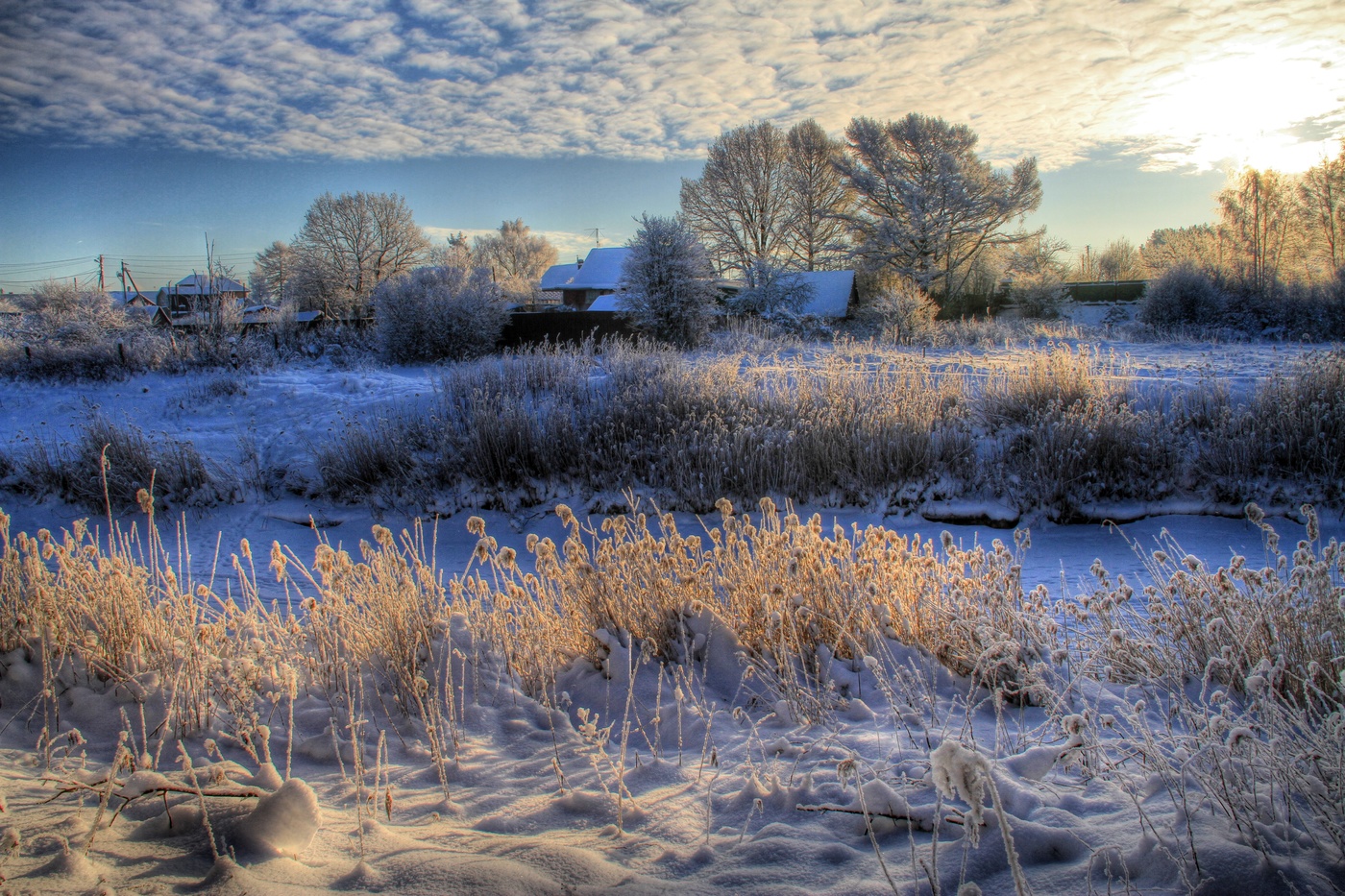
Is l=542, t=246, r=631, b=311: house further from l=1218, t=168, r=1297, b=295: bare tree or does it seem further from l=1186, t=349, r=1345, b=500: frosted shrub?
l=1186, t=349, r=1345, b=500: frosted shrub

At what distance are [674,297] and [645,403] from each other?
867 centimetres

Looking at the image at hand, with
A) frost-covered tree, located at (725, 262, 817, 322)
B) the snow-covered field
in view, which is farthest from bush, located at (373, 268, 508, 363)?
the snow-covered field

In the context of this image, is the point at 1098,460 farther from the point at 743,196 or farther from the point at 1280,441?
the point at 743,196

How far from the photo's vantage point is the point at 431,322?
16016 millimetres

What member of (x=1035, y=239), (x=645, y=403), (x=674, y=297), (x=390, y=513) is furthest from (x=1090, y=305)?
(x=390, y=513)

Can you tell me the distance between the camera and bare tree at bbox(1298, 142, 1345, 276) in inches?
1005

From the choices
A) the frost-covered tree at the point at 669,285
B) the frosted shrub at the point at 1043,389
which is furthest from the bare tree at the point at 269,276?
the frosted shrub at the point at 1043,389

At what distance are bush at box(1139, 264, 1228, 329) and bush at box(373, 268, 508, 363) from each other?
801 inches

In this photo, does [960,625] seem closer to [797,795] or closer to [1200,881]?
[797,795]

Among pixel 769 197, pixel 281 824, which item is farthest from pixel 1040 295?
pixel 281 824

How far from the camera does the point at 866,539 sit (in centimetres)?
350

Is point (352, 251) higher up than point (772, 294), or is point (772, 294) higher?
point (352, 251)

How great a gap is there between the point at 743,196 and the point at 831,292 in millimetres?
9273

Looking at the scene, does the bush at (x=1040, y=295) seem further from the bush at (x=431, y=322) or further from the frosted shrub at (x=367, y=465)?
the frosted shrub at (x=367, y=465)
